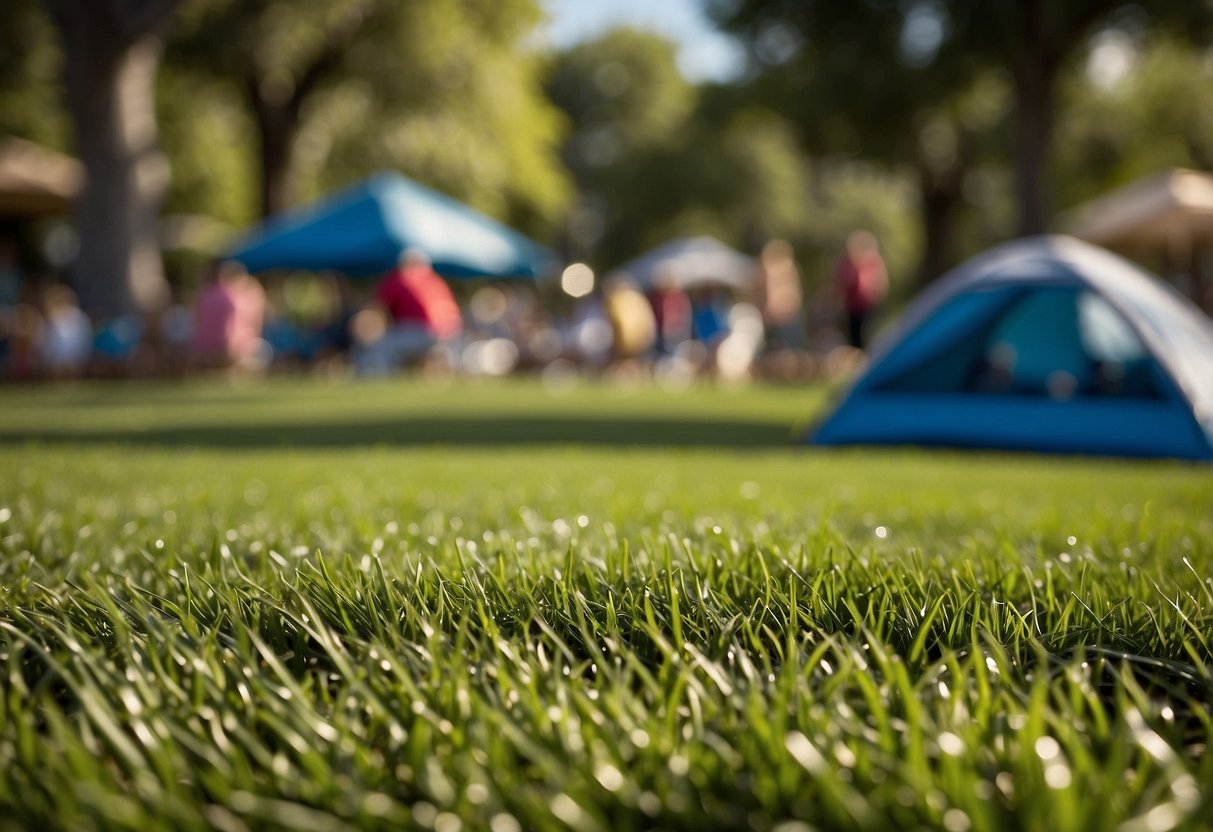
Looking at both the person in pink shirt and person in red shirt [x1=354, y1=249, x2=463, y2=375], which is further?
person in red shirt [x1=354, y1=249, x2=463, y2=375]

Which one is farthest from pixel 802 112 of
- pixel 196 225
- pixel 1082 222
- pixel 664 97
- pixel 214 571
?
pixel 664 97

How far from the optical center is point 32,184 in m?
25.8

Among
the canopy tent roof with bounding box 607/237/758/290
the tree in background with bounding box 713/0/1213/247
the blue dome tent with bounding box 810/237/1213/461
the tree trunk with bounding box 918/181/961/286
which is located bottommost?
the blue dome tent with bounding box 810/237/1213/461

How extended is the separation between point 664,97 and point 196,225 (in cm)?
3031

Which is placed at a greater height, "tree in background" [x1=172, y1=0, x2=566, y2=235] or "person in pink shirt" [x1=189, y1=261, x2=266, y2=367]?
"tree in background" [x1=172, y1=0, x2=566, y2=235]

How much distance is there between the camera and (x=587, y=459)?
5980mm

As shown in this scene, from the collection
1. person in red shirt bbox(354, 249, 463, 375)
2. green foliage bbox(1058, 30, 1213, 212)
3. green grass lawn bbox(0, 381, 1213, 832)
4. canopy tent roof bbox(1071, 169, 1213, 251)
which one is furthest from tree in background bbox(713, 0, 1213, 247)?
green foliage bbox(1058, 30, 1213, 212)

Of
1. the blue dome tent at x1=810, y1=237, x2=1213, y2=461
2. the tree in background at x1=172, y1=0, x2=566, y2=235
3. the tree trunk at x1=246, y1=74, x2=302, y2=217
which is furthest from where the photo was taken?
the tree trunk at x1=246, y1=74, x2=302, y2=217

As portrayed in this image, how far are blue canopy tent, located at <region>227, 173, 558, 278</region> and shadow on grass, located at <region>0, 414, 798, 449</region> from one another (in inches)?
321

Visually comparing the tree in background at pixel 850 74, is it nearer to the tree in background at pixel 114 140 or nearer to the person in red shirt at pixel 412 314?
the person in red shirt at pixel 412 314

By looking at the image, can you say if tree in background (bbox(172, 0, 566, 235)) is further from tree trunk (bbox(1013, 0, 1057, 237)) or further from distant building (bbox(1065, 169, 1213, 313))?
distant building (bbox(1065, 169, 1213, 313))

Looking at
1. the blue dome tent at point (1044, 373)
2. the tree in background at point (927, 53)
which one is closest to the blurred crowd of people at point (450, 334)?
the tree in background at point (927, 53)

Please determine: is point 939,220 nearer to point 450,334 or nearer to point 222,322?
point 450,334

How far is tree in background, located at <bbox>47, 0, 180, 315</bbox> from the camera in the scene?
1588 centimetres
